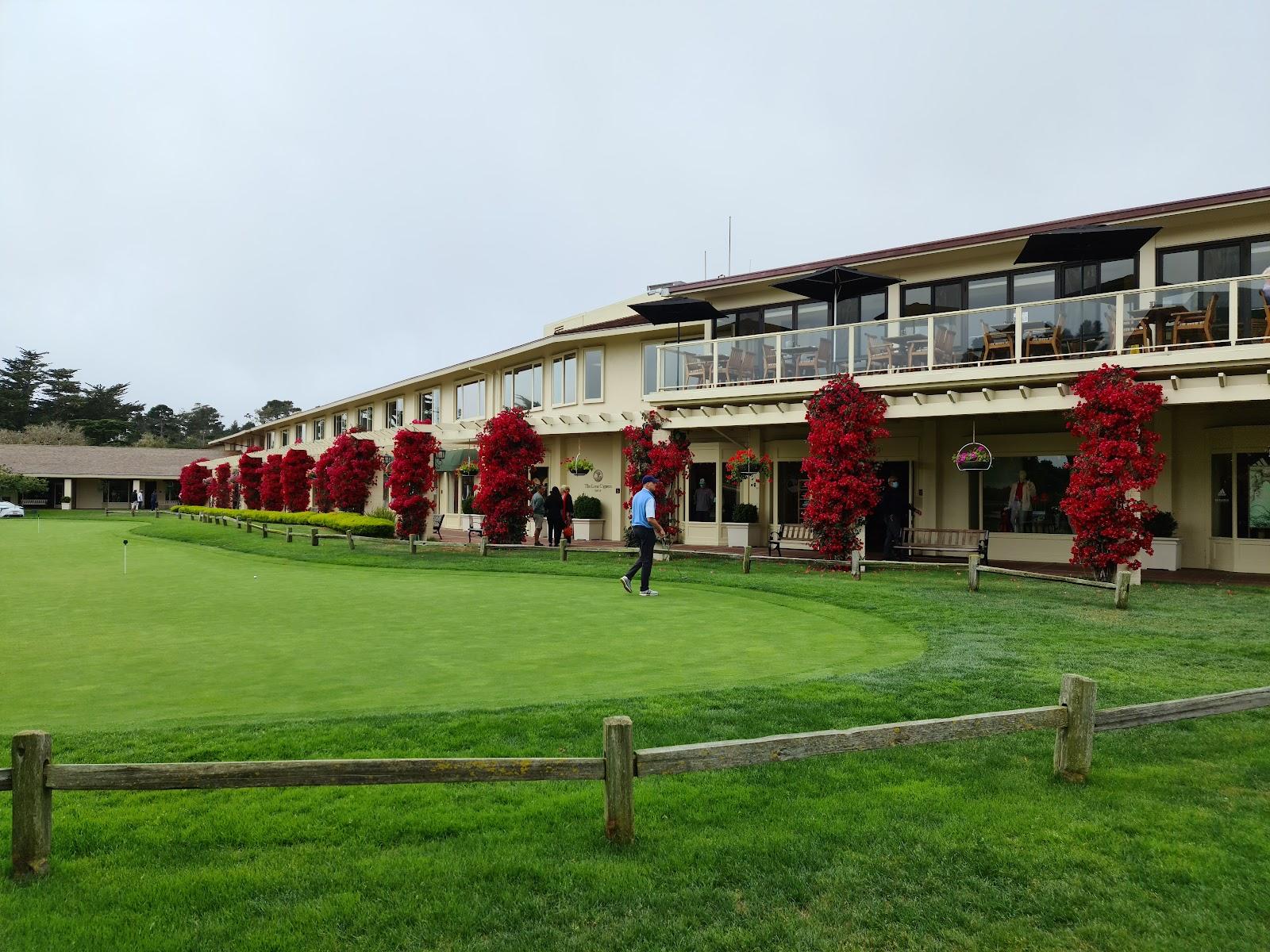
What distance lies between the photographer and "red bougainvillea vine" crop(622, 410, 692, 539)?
19.8 meters

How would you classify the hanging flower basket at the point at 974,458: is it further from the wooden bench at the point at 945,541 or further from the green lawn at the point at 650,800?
the green lawn at the point at 650,800

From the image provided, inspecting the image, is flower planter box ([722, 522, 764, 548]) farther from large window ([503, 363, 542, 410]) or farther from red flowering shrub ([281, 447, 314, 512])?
red flowering shrub ([281, 447, 314, 512])

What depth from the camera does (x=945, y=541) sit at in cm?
1864

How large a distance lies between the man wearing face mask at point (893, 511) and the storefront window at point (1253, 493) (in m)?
6.16

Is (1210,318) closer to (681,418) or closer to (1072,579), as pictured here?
(1072,579)

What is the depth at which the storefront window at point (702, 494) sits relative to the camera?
23.8 metres

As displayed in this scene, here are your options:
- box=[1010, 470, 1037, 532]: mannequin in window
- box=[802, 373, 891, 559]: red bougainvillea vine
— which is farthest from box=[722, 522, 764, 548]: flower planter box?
box=[1010, 470, 1037, 532]: mannequin in window

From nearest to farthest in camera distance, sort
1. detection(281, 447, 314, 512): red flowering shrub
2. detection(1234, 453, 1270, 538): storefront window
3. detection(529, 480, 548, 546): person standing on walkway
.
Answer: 1. detection(1234, 453, 1270, 538): storefront window
2. detection(529, 480, 548, 546): person standing on walkway
3. detection(281, 447, 314, 512): red flowering shrub

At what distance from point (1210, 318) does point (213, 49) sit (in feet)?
78.2

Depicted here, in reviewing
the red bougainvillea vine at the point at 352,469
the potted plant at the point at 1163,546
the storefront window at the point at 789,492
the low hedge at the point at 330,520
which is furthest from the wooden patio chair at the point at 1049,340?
the red bougainvillea vine at the point at 352,469

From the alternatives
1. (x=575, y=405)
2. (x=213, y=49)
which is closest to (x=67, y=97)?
(x=213, y=49)

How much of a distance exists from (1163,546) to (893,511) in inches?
203

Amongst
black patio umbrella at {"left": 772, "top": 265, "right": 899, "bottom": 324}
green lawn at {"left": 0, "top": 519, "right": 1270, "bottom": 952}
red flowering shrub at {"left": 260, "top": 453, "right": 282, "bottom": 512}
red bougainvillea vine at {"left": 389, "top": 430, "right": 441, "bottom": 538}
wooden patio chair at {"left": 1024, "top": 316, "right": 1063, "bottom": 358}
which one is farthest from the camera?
red flowering shrub at {"left": 260, "top": 453, "right": 282, "bottom": 512}

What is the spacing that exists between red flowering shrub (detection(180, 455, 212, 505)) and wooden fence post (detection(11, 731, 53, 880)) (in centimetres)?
6161
